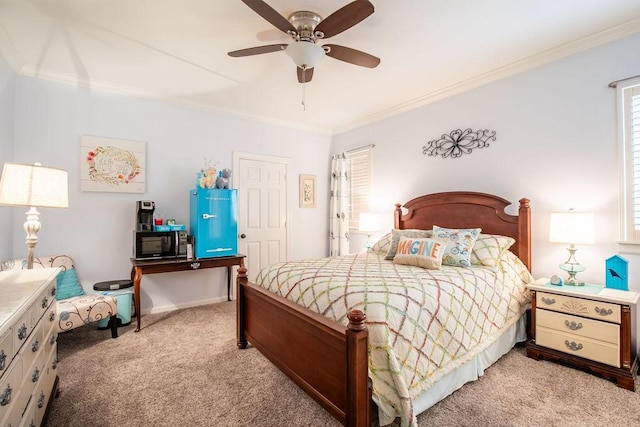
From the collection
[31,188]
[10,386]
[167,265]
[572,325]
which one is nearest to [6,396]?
[10,386]

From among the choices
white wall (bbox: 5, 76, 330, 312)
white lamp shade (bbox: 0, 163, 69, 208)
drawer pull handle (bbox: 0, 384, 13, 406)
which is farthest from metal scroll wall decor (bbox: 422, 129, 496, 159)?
drawer pull handle (bbox: 0, 384, 13, 406)

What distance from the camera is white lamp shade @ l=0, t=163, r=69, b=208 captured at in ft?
→ 5.51

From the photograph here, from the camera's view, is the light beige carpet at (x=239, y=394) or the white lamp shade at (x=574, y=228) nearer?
the light beige carpet at (x=239, y=394)

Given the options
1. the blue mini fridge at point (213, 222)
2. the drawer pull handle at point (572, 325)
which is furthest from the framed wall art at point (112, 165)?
the drawer pull handle at point (572, 325)

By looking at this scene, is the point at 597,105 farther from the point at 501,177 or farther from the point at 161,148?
the point at 161,148

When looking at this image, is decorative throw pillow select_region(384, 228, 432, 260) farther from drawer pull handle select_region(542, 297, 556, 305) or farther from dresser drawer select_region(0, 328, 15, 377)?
dresser drawer select_region(0, 328, 15, 377)

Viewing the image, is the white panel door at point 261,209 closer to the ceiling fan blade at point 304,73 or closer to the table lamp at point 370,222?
the table lamp at point 370,222

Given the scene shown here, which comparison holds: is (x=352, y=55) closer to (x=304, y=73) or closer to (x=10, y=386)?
(x=304, y=73)

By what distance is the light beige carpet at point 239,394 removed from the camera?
174 centimetres

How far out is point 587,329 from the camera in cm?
221

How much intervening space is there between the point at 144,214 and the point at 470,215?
12.0ft

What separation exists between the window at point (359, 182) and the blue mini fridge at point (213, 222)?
199 centimetres

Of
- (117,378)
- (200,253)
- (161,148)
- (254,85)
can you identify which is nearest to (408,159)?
(254,85)

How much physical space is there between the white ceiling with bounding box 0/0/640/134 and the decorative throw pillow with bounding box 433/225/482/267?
1.69 meters
